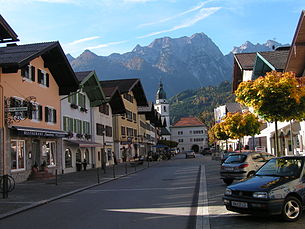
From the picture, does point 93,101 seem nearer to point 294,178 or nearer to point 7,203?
point 7,203

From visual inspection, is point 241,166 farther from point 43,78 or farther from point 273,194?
point 43,78

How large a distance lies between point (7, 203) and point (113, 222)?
5.97m

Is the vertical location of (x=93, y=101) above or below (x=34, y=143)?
above

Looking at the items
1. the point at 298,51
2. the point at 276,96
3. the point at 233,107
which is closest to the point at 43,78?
the point at 298,51

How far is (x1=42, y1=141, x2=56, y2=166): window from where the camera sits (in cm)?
2864

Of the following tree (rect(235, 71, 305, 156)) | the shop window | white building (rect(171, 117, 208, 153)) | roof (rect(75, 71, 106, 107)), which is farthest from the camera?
white building (rect(171, 117, 208, 153))

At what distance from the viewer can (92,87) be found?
3919cm

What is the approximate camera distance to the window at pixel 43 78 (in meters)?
28.2

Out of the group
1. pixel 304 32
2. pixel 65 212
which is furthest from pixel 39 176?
pixel 304 32

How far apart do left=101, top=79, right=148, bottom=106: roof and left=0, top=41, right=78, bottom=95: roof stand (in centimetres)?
2252

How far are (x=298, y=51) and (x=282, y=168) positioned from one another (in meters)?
16.4

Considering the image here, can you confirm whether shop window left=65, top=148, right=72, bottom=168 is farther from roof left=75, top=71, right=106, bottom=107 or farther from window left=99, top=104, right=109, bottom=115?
window left=99, top=104, right=109, bottom=115

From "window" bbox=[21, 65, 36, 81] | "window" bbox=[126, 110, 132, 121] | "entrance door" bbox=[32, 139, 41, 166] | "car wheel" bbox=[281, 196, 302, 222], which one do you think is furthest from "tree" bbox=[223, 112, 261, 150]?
"window" bbox=[126, 110, 132, 121]

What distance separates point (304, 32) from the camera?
2220cm
